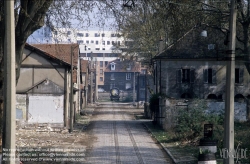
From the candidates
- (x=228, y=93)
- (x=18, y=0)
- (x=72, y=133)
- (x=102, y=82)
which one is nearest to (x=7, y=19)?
(x=18, y=0)

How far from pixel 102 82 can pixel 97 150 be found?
11746cm

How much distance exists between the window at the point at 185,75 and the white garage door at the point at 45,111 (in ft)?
38.5

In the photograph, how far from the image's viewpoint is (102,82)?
145m

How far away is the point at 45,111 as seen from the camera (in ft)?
143

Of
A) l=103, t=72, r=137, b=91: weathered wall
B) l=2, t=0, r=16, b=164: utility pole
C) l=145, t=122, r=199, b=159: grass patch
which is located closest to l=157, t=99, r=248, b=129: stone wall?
l=145, t=122, r=199, b=159: grass patch

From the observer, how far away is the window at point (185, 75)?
161 feet

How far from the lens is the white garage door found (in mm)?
43500

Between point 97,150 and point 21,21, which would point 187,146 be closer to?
point 97,150

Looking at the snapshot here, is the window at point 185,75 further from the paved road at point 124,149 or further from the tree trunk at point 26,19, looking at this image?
the tree trunk at point 26,19

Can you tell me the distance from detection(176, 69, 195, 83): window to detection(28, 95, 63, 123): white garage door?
11746mm

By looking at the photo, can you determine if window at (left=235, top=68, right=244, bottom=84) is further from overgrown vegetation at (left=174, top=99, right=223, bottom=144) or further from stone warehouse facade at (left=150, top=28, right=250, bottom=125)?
overgrown vegetation at (left=174, top=99, right=223, bottom=144)

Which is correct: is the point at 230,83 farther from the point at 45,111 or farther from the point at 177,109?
the point at 45,111

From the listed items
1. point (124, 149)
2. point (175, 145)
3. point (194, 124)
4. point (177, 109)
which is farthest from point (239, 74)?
point (124, 149)

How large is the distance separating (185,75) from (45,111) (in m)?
13.7
